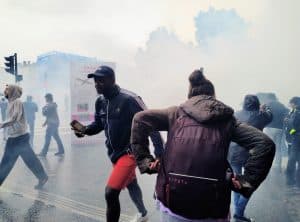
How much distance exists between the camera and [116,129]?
3115 mm

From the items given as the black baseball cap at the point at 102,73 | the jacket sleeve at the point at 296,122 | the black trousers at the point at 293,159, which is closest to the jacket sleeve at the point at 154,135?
the black baseball cap at the point at 102,73

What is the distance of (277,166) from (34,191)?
179 inches

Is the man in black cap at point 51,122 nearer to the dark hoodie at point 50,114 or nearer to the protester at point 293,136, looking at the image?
the dark hoodie at point 50,114

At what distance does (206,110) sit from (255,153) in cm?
32

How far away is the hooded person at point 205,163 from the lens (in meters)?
1.68

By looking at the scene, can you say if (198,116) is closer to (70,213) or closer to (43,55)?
(70,213)

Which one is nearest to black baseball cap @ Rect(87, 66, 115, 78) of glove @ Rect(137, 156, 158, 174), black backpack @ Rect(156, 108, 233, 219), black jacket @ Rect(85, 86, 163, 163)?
black jacket @ Rect(85, 86, 163, 163)

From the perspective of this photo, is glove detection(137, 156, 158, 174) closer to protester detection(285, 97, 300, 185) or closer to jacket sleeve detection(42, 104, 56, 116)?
protester detection(285, 97, 300, 185)

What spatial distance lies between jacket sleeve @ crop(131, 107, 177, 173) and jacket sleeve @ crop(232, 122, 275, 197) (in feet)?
1.23

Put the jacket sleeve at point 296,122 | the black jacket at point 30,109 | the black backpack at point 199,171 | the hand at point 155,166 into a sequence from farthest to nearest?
the black jacket at point 30,109 → the jacket sleeve at point 296,122 → the hand at point 155,166 → the black backpack at point 199,171

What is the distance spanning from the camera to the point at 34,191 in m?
4.98

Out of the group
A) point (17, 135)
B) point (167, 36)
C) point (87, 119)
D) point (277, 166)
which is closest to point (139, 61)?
point (167, 36)

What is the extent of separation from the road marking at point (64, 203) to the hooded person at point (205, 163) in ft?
7.23

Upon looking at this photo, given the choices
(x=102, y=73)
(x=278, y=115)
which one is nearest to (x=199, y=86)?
(x=102, y=73)
